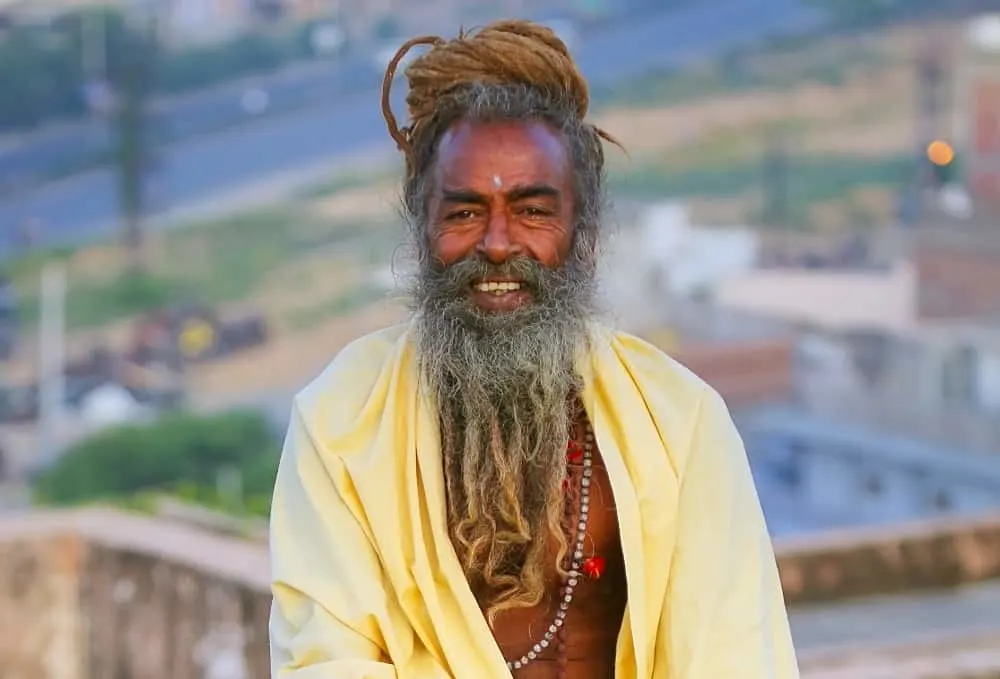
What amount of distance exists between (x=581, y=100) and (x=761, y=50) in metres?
32.6

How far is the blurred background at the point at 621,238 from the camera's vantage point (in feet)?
92.5

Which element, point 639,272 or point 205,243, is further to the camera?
point 205,243

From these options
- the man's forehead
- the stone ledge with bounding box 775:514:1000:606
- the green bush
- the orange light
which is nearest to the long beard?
the man's forehead

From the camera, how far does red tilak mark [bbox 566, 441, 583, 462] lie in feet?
7.32

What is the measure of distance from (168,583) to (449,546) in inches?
106

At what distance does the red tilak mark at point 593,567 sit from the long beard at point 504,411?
0.12 ft

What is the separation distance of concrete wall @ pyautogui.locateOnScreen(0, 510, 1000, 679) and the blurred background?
18.9m

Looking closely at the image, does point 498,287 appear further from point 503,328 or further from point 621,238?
point 621,238

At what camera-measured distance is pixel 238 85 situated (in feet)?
111

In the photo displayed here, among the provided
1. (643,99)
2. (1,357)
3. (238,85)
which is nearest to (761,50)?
(643,99)

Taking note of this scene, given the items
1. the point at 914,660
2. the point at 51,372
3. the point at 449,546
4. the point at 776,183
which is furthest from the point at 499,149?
the point at 776,183

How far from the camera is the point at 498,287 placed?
2168 mm

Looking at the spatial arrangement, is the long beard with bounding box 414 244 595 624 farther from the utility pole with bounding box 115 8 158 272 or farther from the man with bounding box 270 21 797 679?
the utility pole with bounding box 115 8 158 272

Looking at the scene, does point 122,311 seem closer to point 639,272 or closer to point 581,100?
point 639,272
